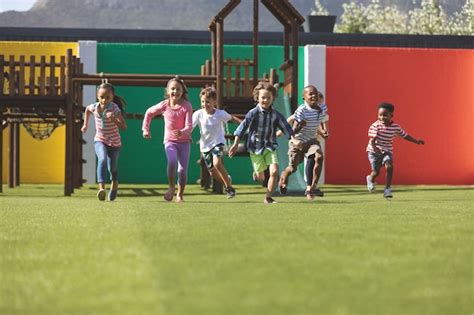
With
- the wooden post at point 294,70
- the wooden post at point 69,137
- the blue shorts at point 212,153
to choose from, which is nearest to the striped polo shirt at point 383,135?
the wooden post at point 294,70

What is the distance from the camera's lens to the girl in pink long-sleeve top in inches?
553

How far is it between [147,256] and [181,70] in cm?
1879

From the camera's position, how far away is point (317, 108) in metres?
15.3

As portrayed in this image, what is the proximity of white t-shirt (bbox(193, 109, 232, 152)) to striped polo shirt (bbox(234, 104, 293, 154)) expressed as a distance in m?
1.05

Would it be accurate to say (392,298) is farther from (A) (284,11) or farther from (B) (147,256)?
(A) (284,11)

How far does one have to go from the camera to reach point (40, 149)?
2470 centimetres

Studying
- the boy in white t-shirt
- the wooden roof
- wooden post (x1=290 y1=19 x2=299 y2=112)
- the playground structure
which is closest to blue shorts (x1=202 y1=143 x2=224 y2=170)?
the boy in white t-shirt

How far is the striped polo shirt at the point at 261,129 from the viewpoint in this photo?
13422 millimetres

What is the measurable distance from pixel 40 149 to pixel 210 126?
11.0 metres

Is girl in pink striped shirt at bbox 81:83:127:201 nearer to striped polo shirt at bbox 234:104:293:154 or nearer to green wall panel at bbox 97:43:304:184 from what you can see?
striped polo shirt at bbox 234:104:293:154

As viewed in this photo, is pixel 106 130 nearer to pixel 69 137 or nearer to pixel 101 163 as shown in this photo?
pixel 101 163

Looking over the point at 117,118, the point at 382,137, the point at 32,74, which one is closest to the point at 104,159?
the point at 117,118

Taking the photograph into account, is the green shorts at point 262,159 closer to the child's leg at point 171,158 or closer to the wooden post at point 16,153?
the child's leg at point 171,158

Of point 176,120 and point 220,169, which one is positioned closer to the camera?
point 176,120
